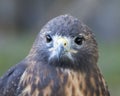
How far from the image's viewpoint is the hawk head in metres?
7.64

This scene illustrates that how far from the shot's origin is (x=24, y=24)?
64.1ft

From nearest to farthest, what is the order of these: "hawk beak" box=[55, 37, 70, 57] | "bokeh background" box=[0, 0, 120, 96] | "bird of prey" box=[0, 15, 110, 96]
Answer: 1. "hawk beak" box=[55, 37, 70, 57]
2. "bird of prey" box=[0, 15, 110, 96]
3. "bokeh background" box=[0, 0, 120, 96]

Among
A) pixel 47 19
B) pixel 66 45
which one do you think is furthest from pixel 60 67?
pixel 47 19

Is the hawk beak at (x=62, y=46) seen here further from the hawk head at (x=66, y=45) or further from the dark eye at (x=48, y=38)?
the dark eye at (x=48, y=38)

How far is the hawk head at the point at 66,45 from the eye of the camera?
25.1 feet

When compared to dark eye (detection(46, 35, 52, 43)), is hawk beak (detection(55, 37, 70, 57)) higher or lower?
lower

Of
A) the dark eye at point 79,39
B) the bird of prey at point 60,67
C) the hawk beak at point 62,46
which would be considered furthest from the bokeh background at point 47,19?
the hawk beak at point 62,46

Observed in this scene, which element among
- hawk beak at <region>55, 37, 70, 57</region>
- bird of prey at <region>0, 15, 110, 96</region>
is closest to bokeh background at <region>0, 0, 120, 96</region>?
bird of prey at <region>0, 15, 110, 96</region>

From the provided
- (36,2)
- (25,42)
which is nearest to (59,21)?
(25,42)

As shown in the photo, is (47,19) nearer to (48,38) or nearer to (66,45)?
(48,38)

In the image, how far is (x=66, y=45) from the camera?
7617 mm

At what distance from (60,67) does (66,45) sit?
0.28 m

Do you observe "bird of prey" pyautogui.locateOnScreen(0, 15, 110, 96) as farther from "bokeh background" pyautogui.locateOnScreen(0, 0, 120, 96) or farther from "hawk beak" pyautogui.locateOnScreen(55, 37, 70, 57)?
"bokeh background" pyautogui.locateOnScreen(0, 0, 120, 96)

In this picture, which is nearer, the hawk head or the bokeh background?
the hawk head
